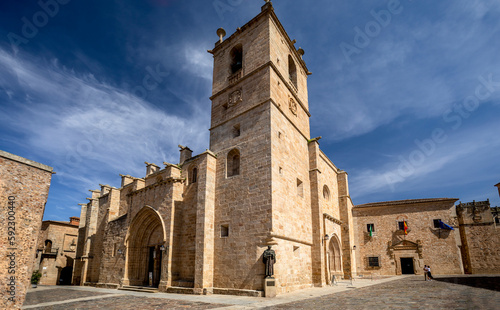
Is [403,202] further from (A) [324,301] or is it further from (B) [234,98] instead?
(A) [324,301]

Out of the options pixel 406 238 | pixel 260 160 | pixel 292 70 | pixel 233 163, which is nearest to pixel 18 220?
pixel 260 160

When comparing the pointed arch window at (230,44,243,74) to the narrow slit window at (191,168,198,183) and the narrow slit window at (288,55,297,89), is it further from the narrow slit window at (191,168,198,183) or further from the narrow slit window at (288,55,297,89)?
the narrow slit window at (191,168,198,183)

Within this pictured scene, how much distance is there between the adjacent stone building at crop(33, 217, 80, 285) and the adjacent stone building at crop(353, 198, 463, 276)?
2787 cm

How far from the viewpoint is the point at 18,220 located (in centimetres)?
688

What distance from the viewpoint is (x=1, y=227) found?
659 centimetres

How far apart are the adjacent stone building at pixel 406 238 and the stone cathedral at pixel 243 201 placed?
5.16 meters

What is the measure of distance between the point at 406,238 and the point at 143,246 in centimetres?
2048

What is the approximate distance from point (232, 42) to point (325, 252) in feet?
47.1

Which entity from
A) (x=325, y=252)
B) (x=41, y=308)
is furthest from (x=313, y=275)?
(x=41, y=308)

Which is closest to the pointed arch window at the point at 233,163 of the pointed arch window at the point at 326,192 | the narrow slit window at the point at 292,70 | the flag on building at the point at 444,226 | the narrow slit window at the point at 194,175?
the narrow slit window at the point at 194,175

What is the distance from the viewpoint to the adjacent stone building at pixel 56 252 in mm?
Answer: 25859

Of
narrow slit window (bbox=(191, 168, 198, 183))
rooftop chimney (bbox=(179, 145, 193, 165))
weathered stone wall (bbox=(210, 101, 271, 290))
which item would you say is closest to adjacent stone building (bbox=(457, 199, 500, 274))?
weathered stone wall (bbox=(210, 101, 271, 290))

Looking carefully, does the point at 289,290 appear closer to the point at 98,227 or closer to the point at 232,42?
the point at 232,42

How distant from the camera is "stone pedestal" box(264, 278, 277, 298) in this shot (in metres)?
11.1
